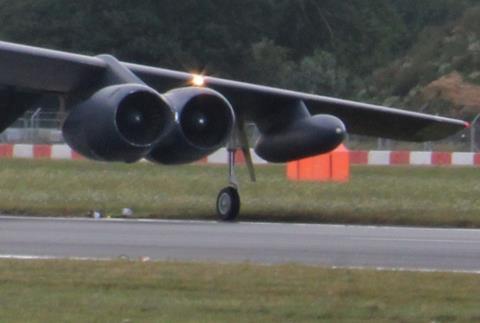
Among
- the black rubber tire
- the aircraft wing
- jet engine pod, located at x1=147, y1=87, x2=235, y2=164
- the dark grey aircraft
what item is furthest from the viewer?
the black rubber tire

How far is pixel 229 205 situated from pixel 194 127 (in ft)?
16.8

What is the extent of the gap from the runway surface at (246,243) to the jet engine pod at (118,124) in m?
1.06

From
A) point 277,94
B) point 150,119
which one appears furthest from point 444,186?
point 150,119

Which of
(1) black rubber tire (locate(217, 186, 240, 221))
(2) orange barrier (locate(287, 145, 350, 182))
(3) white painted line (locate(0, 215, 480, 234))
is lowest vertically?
(3) white painted line (locate(0, 215, 480, 234))

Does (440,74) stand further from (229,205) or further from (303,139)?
(303,139)

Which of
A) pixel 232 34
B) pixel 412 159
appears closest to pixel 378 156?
pixel 412 159

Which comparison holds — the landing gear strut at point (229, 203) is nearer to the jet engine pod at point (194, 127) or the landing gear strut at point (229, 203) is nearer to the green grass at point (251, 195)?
the green grass at point (251, 195)

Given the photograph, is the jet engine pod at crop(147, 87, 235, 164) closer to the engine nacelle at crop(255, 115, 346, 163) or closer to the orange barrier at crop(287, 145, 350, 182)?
the engine nacelle at crop(255, 115, 346, 163)

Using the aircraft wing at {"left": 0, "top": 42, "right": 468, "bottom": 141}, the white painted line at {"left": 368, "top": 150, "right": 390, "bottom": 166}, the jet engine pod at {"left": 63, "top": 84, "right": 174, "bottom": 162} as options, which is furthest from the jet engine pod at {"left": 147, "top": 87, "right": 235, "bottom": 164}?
the white painted line at {"left": 368, "top": 150, "right": 390, "bottom": 166}

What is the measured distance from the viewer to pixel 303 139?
21516mm

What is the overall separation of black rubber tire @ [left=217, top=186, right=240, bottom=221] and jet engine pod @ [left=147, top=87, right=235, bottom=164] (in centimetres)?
447

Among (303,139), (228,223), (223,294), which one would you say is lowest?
(223,294)

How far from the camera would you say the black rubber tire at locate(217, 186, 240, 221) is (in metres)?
22.1

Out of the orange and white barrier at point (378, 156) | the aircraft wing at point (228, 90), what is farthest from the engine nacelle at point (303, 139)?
the orange and white barrier at point (378, 156)
